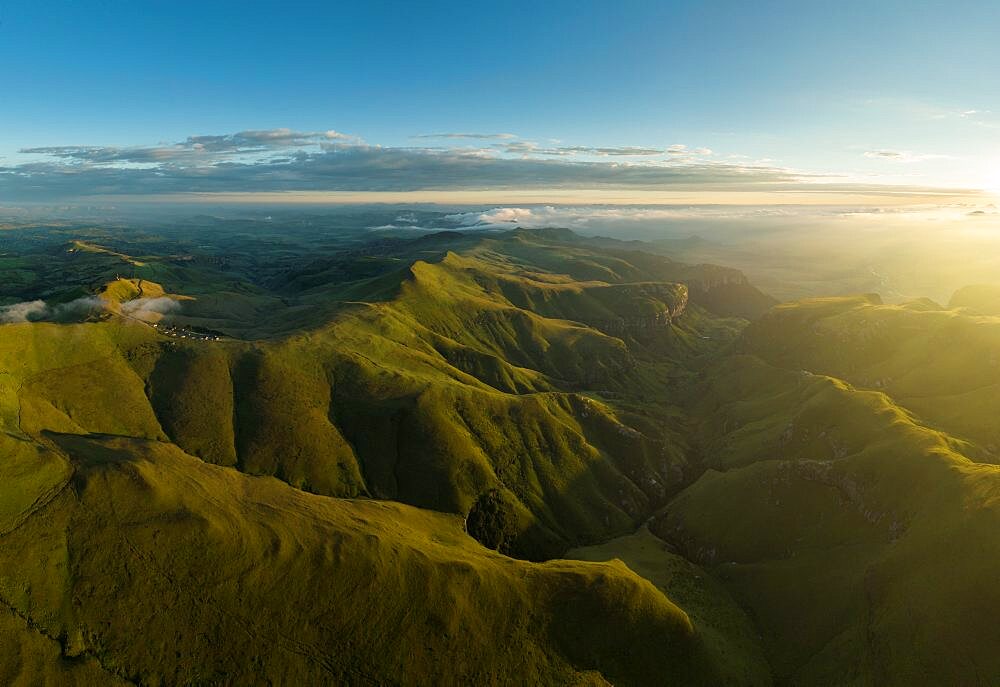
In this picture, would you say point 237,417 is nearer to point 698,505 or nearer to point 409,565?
point 409,565

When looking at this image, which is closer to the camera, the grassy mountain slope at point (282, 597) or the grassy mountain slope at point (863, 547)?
the grassy mountain slope at point (282, 597)

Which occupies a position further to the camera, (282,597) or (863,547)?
(863,547)

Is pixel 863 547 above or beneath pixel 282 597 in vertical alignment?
beneath

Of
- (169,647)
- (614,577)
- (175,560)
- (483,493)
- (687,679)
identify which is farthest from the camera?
(483,493)

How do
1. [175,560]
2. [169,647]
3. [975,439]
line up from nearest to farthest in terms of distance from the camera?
[169,647] → [175,560] → [975,439]

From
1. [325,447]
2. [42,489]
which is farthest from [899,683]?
[42,489]

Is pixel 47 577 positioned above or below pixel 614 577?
above

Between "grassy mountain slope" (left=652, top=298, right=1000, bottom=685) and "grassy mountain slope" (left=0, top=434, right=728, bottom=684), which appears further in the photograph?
"grassy mountain slope" (left=652, top=298, right=1000, bottom=685)

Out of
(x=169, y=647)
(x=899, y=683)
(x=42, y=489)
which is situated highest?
(x=42, y=489)

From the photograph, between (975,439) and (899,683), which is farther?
(975,439)
